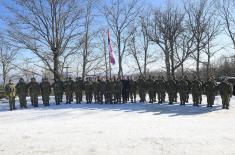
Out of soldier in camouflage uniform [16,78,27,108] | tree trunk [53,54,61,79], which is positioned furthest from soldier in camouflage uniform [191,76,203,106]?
tree trunk [53,54,61,79]

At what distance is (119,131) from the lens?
1309 centimetres

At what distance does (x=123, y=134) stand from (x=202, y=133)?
2.78m

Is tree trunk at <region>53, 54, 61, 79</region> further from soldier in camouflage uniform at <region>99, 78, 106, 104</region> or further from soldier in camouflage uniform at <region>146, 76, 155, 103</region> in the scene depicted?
soldier in camouflage uniform at <region>146, 76, 155, 103</region>

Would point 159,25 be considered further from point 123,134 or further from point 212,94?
point 123,134

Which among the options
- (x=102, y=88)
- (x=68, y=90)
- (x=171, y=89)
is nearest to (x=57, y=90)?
(x=68, y=90)

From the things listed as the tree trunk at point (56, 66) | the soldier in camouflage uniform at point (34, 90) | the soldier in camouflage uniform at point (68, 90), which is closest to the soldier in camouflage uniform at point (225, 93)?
the soldier in camouflage uniform at point (68, 90)

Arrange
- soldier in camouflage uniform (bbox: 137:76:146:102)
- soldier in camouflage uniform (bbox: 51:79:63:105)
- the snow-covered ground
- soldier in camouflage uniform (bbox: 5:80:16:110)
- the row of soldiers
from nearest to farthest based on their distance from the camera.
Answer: the snow-covered ground
soldier in camouflage uniform (bbox: 5:80:16:110)
the row of soldiers
soldier in camouflage uniform (bbox: 137:76:146:102)
soldier in camouflage uniform (bbox: 51:79:63:105)

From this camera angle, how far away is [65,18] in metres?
28.0

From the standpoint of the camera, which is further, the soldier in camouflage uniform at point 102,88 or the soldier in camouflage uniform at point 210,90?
the soldier in camouflage uniform at point 102,88

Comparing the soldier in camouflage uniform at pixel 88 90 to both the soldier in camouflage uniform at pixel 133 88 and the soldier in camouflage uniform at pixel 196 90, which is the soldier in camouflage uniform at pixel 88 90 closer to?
the soldier in camouflage uniform at pixel 133 88

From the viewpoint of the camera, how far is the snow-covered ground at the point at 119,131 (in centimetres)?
1041

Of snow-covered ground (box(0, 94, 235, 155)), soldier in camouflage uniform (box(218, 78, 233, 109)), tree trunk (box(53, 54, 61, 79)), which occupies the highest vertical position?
tree trunk (box(53, 54, 61, 79))

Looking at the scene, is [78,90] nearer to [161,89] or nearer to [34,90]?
[34,90]

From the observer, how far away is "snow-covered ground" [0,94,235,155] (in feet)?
34.2
